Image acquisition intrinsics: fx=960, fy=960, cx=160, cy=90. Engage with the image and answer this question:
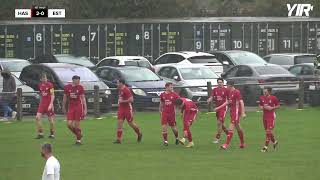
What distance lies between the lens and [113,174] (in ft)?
62.9

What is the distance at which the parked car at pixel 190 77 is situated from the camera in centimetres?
3541

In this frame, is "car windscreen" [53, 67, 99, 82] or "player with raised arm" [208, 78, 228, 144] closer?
"player with raised arm" [208, 78, 228, 144]

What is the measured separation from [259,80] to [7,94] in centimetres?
1041

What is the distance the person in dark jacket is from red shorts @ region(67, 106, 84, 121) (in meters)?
7.36

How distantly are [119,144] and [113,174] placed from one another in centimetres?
573

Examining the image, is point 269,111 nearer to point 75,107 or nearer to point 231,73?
point 75,107

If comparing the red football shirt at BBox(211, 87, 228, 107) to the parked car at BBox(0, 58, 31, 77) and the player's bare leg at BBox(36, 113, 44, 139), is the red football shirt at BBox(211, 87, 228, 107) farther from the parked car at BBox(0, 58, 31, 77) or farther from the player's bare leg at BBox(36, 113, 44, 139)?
the parked car at BBox(0, 58, 31, 77)

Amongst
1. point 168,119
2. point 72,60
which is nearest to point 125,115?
point 168,119

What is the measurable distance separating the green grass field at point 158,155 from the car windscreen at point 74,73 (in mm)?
4036

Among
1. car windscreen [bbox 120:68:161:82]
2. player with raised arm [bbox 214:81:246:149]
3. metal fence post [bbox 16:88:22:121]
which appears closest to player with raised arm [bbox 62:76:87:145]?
player with raised arm [bbox 214:81:246:149]

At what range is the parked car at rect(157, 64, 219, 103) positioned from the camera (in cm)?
3541

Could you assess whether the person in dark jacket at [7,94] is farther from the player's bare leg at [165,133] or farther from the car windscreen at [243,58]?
the car windscreen at [243,58]

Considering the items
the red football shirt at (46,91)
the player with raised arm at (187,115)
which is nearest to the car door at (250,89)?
the red football shirt at (46,91)

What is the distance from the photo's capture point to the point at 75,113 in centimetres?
2489
